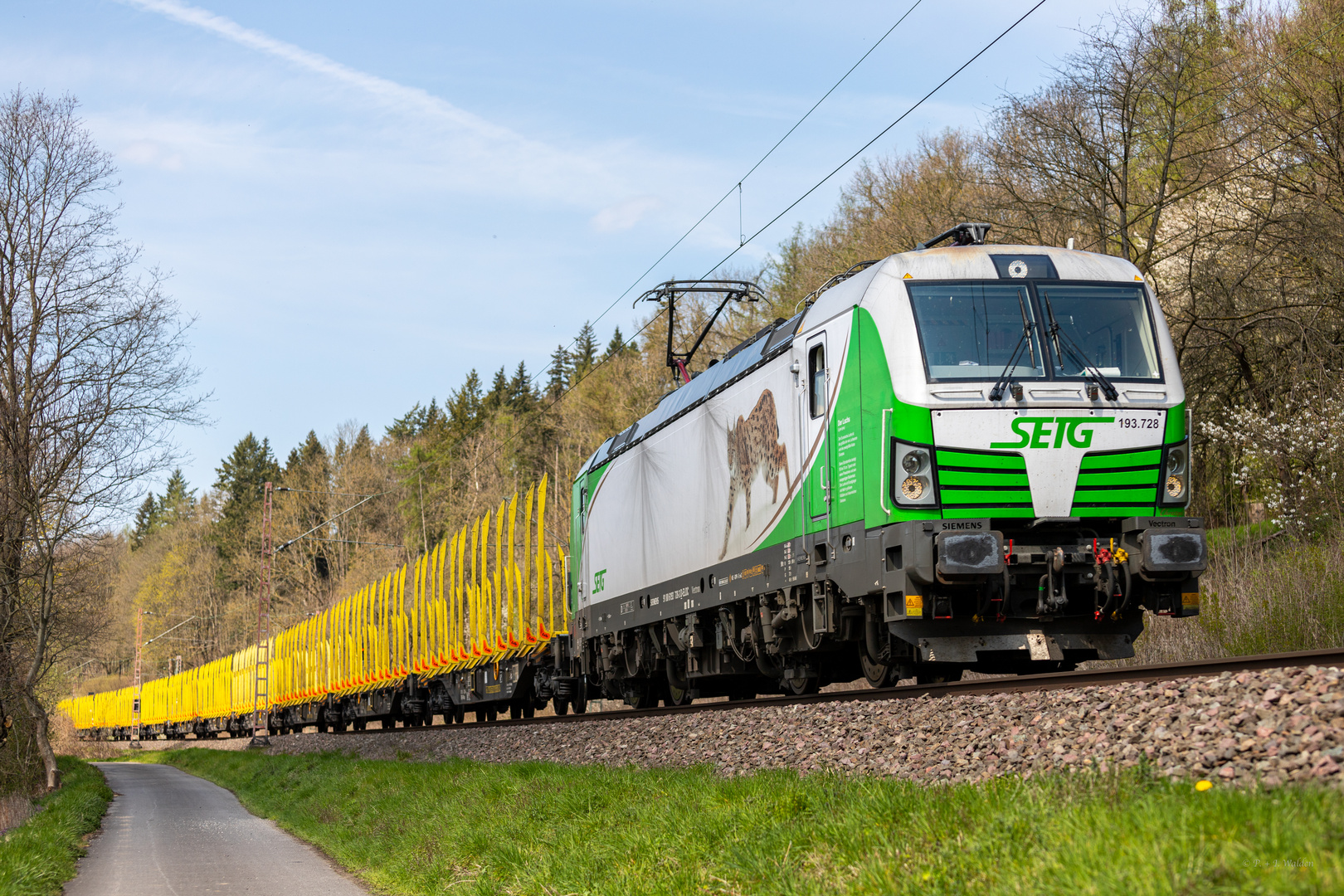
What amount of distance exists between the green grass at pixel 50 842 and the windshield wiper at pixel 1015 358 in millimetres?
8108

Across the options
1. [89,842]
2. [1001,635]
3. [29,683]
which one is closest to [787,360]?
[1001,635]

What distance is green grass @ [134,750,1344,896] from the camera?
3.59 metres

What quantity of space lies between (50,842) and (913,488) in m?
9.38

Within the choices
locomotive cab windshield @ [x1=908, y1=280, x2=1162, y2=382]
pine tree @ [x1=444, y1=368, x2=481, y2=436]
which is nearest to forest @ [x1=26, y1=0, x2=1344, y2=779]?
locomotive cab windshield @ [x1=908, y1=280, x2=1162, y2=382]

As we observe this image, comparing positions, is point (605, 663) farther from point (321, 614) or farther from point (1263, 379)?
point (321, 614)

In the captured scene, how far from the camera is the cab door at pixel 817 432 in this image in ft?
34.4

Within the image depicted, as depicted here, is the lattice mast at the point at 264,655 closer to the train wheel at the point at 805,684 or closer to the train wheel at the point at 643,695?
the train wheel at the point at 643,695

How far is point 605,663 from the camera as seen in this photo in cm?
1759

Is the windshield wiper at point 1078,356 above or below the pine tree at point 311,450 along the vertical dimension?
below

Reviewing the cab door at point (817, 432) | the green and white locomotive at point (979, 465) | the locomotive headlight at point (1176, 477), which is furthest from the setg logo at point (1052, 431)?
the cab door at point (817, 432)

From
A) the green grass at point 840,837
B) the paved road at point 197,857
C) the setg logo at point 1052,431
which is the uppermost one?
the setg logo at point 1052,431

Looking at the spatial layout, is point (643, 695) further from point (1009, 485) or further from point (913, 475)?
point (1009, 485)

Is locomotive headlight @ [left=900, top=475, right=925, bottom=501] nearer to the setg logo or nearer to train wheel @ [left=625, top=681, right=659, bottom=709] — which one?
the setg logo

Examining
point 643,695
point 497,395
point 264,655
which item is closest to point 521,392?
point 497,395
